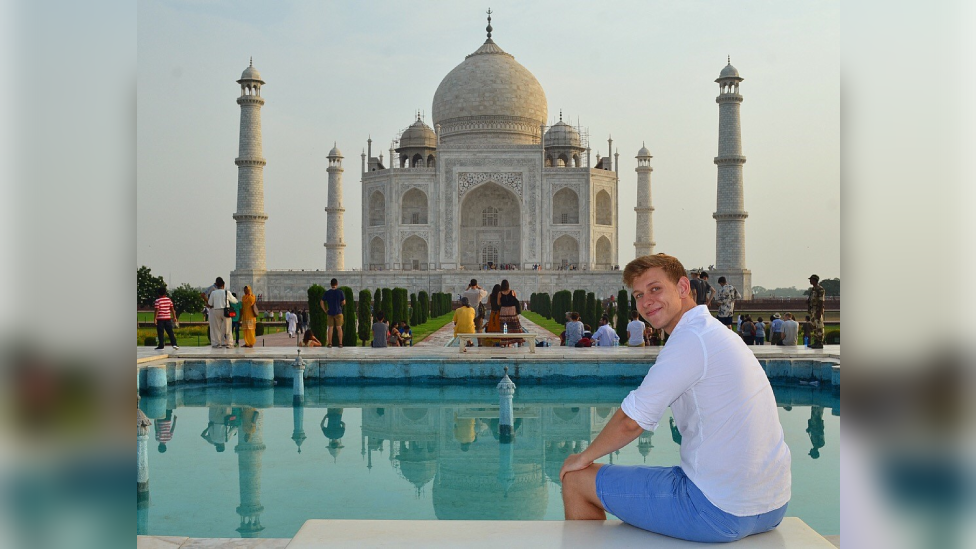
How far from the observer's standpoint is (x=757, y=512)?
5.46 ft

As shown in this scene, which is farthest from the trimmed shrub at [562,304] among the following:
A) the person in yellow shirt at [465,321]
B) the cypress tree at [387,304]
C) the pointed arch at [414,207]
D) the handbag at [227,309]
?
the pointed arch at [414,207]

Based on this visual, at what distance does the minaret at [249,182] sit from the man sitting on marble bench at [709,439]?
70.2 feet

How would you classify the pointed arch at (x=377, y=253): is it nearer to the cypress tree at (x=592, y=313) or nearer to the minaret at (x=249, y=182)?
the minaret at (x=249, y=182)

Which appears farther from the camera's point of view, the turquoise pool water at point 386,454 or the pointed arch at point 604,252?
the pointed arch at point 604,252

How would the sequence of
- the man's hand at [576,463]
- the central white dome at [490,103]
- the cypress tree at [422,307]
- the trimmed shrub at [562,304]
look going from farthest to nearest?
the central white dome at [490,103] → the cypress tree at [422,307] → the trimmed shrub at [562,304] → the man's hand at [576,463]

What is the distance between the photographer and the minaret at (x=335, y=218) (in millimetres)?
27672

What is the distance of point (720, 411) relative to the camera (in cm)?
165

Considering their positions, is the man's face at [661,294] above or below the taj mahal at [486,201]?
below

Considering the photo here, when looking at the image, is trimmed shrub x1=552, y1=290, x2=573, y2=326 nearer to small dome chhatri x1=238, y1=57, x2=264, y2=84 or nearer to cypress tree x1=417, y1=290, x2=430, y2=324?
cypress tree x1=417, y1=290, x2=430, y2=324

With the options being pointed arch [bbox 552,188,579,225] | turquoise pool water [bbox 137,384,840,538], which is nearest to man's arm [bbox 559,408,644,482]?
turquoise pool water [bbox 137,384,840,538]
